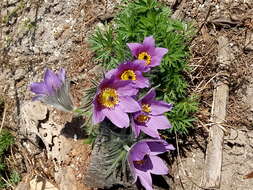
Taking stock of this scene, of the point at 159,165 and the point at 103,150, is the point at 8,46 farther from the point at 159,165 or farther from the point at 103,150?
the point at 159,165

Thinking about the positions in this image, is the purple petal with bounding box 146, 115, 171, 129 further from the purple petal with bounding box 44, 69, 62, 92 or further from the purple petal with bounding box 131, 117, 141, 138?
the purple petal with bounding box 44, 69, 62, 92

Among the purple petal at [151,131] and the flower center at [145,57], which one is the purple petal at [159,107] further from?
the flower center at [145,57]

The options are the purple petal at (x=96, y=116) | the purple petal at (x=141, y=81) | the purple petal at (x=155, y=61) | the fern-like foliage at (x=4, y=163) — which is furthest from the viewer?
the fern-like foliage at (x=4, y=163)

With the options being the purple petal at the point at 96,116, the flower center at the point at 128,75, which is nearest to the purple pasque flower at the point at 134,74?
the flower center at the point at 128,75

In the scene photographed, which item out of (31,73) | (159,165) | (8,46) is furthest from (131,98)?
(8,46)

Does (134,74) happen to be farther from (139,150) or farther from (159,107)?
(139,150)

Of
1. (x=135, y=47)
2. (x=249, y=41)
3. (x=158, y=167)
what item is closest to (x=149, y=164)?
(x=158, y=167)

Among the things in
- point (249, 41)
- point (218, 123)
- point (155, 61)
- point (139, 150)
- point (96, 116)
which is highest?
point (249, 41)
